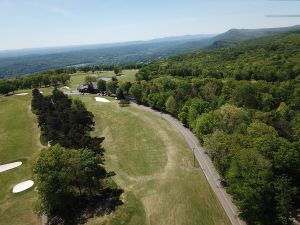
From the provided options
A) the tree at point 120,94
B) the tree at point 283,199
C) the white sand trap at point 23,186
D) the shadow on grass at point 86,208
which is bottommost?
the tree at point 120,94

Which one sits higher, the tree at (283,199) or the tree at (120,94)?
the tree at (283,199)

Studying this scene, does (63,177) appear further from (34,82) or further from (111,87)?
(34,82)

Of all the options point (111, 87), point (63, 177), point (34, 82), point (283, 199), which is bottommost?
point (111, 87)

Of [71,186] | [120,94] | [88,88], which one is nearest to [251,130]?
[71,186]

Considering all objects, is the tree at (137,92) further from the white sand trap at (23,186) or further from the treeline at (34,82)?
the white sand trap at (23,186)

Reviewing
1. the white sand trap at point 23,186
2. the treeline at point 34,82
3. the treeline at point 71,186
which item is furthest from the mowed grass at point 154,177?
the treeline at point 34,82

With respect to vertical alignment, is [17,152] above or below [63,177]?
below
